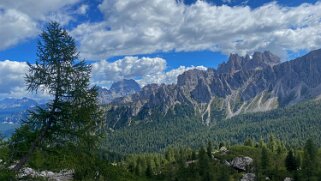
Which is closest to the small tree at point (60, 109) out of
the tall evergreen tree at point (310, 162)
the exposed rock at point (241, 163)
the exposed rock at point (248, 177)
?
the tall evergreen tree at point (310, 162)

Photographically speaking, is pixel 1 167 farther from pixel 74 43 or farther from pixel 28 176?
pixel 74 43

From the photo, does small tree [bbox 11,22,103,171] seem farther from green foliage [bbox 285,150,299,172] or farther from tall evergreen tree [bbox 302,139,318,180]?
green foliage [bbox 285,150,299,172]

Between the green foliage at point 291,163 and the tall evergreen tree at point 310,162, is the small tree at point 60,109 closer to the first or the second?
the tall evergreen tree at point 310,162

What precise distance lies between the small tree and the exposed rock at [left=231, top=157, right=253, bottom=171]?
147 meters

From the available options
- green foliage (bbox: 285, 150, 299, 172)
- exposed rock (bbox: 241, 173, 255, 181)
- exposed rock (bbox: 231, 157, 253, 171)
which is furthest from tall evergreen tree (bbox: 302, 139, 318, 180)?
exposed rock (bbox: 231, 157, 253, 171)

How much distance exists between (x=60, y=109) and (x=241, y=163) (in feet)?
495

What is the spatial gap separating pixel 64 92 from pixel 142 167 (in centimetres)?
15915

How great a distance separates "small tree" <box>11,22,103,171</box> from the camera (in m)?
24.0

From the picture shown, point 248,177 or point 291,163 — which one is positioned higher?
point 291,163

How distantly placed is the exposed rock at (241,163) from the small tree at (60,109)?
147 metres

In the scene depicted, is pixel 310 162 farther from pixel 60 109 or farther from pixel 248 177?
pixel 60 109

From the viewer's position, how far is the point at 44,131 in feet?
80.2

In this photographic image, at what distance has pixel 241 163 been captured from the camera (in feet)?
547

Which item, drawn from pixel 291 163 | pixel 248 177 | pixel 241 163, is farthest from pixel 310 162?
pixel 241 163
